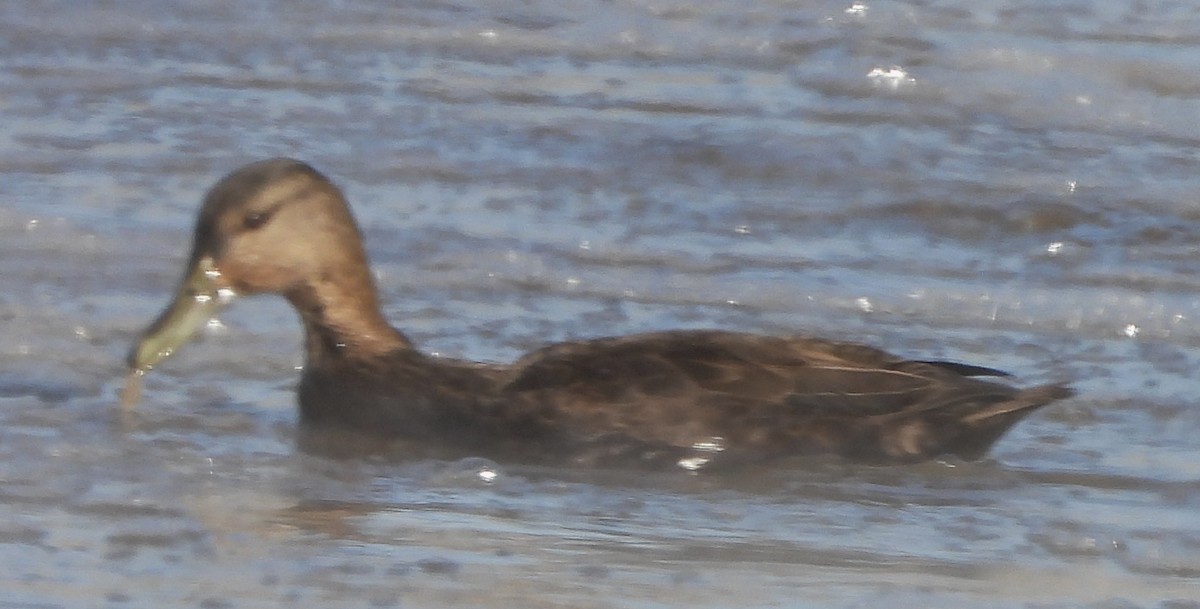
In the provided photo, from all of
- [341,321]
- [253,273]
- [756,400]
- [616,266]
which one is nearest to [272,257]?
[253,273]

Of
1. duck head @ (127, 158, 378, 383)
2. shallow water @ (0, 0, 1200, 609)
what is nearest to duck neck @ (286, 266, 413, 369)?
duck head @ (127, 158, 378, 383)

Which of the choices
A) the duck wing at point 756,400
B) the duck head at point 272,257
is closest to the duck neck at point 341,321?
the duck head at point 272,257

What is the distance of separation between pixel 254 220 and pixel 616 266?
1.94 m

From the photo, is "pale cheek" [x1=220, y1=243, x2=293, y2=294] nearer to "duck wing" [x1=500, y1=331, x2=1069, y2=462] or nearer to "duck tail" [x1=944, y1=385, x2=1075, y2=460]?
"duck wing" [x1=500, y1=331, x2=1069, y2=462]

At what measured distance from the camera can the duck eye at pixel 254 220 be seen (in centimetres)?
767

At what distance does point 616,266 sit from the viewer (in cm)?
934

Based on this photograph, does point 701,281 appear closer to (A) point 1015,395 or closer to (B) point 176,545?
(A) point 1015,395

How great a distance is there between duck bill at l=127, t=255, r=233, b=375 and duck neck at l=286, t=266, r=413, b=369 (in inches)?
10.7

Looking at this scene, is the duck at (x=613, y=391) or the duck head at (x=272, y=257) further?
the duck head at (x=272, y=257)

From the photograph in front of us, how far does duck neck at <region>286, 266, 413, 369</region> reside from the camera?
7.83 m

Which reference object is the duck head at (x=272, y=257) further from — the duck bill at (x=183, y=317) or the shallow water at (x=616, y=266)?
the shallow water at (x=616, y=266)

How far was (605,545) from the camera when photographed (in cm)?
647

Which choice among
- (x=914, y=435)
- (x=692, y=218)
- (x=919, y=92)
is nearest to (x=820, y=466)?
(x=914, y=435)

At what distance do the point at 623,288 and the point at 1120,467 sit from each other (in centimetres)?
224
